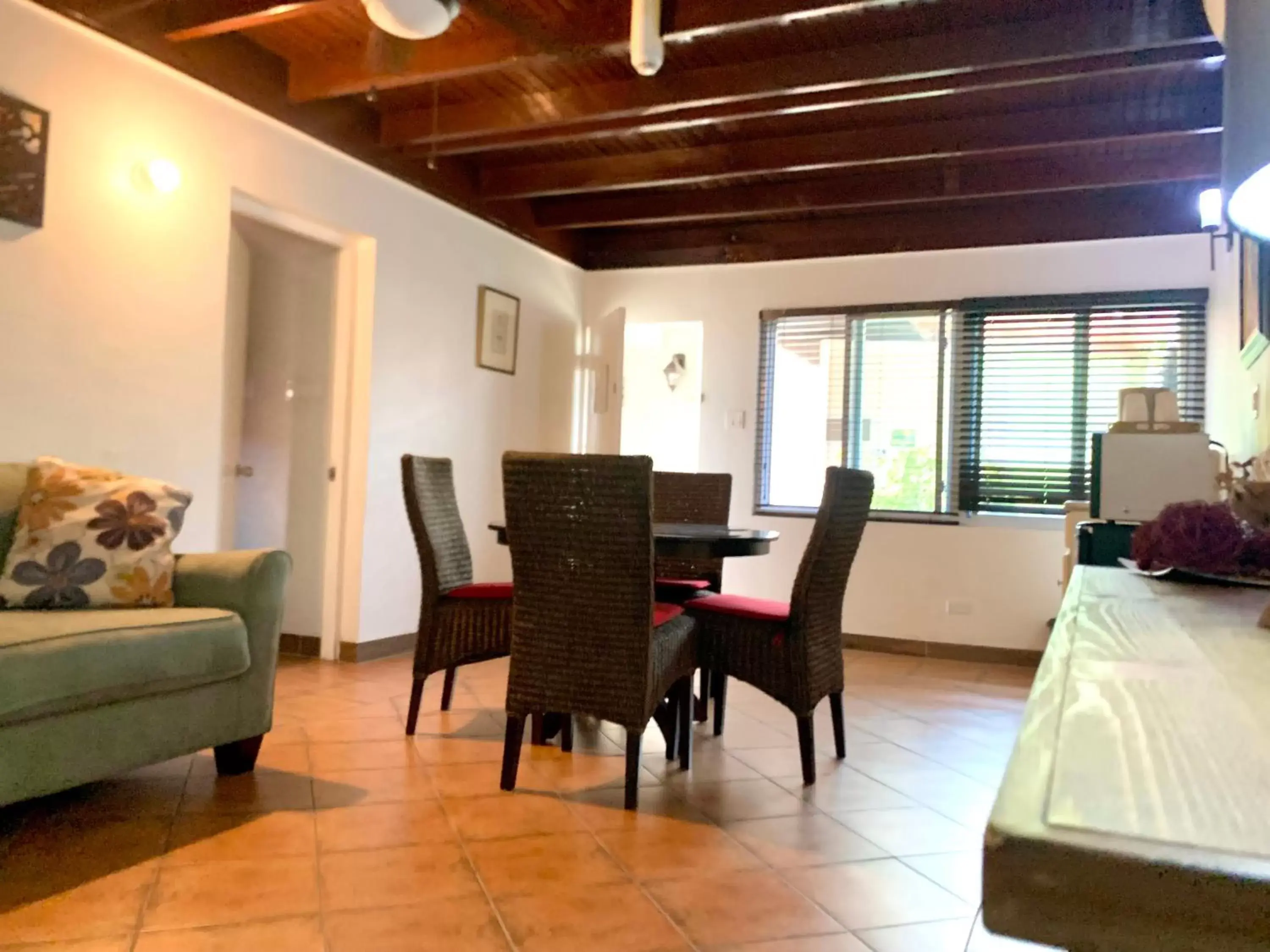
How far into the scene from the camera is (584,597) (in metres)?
2.37

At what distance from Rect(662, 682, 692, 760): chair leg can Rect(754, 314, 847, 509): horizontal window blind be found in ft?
8.72

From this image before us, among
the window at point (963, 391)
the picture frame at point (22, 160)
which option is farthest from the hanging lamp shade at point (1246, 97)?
the window at point (963, 391)

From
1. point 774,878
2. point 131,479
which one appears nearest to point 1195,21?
point 774,878

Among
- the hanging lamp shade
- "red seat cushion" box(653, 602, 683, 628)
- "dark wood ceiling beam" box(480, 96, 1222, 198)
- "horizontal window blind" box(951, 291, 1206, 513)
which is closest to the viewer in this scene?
the hanging lamp shade

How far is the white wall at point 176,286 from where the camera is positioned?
9.11 ft

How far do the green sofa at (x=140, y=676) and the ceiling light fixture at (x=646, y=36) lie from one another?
6.18 ft

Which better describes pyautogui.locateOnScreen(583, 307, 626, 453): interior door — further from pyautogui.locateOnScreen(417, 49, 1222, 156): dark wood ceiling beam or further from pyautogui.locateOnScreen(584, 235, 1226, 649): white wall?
pyautogui.locateOnScreen(417, 49, 1222, 156): dark wood ceiling beam

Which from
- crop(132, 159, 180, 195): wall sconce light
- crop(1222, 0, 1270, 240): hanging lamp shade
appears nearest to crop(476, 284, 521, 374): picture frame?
crop(132, 159, 180, 195): wall sconce light

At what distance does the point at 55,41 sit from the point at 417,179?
1.76 m

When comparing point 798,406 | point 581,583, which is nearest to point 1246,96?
point 581,583

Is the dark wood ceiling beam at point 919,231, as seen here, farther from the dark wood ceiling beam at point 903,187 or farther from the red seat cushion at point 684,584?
the red seat cushion at point 684,584

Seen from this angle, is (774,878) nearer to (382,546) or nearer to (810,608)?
(810,608)

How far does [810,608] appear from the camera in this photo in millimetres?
2643

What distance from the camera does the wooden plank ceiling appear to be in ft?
9.86
